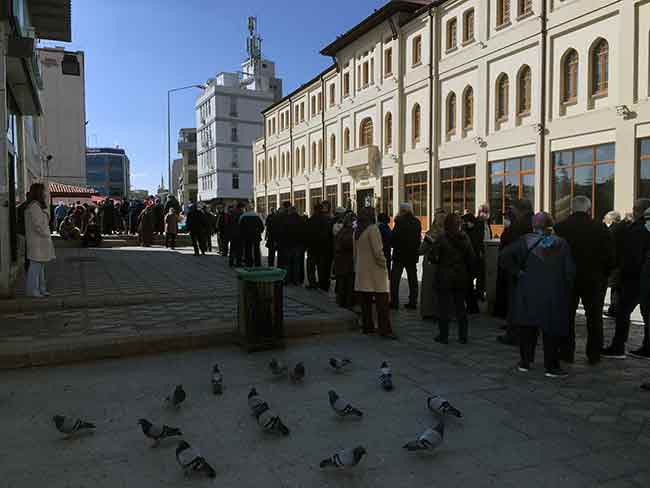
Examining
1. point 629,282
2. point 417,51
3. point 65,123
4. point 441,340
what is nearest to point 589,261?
point 629,282

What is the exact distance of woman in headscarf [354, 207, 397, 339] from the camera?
7.65 metres

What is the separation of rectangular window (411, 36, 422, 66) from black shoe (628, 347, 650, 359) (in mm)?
24505

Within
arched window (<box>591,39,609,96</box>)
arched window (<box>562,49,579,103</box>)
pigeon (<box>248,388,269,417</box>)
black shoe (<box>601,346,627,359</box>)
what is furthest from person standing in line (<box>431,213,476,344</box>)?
arched window (<box>562,49,579,103</box>)

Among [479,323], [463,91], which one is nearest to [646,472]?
[479,323]

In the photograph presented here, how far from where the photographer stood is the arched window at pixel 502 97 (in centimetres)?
2317

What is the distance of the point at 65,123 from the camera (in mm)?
47312

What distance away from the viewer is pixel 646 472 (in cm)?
370

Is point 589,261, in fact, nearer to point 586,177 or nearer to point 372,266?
point 372,266

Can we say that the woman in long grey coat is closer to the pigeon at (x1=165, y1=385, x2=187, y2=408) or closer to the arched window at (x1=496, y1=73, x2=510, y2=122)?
the pigeon at (x1=165, y1=385, x2=187, y2=408)

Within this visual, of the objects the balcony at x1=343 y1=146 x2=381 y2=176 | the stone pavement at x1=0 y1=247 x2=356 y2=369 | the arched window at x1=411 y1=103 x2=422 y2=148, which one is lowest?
the stone pavement at x1=0 y1=247 x2=356 y2=369

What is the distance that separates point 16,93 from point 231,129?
65.3 m

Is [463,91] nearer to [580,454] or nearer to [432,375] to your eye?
[432,375]

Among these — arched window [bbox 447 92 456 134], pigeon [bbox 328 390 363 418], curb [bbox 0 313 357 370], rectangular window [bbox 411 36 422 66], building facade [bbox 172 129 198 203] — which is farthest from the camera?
building facade [bbox 172 129 198 203]

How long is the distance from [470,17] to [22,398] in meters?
24.9
